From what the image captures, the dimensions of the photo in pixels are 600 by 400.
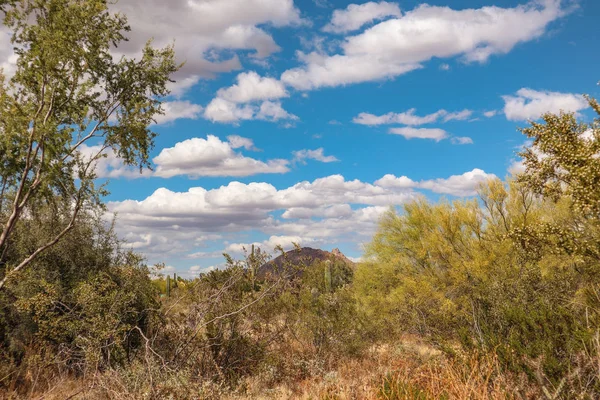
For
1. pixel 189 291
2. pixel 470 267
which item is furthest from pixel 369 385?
pixel 470 267

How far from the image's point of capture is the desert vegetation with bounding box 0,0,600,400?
9617 millimetres

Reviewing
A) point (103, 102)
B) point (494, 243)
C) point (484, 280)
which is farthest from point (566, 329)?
point (103, 102)

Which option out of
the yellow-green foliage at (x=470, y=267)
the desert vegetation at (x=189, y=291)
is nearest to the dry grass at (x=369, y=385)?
the desert vegetation at (x=189, y=291)

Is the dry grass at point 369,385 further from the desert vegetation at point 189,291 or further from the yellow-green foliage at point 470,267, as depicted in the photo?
the yellow-green foliage at point 470,267

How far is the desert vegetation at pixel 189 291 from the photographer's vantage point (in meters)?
9.62

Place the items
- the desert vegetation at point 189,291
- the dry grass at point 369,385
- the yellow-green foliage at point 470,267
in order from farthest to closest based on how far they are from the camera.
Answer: the yellow-green foliage at point 470,267 < the desert vegetation at point 189,291 < the dry grass at point 369,385

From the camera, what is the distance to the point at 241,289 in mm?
11250

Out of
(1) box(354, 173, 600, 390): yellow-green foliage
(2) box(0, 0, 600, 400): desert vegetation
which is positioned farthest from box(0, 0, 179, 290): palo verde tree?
(1) box(354, 173, 600, 390): yellow-green foliage

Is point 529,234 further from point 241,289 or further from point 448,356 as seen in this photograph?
point 241,289

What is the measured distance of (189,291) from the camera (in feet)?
37.8

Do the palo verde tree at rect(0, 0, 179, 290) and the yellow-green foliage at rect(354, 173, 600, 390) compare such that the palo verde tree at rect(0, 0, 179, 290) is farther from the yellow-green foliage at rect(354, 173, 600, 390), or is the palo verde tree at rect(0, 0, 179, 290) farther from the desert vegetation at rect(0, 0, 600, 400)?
the yellow-green foliage at rect(354, 173, 600, 390)

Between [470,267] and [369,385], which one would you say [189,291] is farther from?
[470,267]

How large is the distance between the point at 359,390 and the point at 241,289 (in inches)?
210

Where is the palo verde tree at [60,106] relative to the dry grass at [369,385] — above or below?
above
